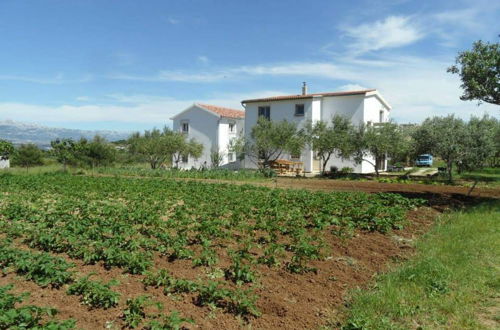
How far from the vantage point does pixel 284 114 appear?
3422 centimetres

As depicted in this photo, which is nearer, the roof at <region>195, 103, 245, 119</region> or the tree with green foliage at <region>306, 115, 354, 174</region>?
the tree with green foliage at <region>306, 115, 354, 174</region>

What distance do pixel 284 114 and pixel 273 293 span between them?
30.2 m

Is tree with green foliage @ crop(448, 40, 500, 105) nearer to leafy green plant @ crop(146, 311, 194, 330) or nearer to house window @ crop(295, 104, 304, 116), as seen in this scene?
leafy green plant @ crop(146, 311, 194, 330)

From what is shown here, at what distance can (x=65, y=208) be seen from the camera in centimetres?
971

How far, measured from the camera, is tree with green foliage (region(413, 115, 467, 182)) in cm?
2148

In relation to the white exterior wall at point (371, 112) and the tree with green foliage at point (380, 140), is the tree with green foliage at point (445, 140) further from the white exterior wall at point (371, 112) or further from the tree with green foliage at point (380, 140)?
the white exterior wall at point (371, 112)

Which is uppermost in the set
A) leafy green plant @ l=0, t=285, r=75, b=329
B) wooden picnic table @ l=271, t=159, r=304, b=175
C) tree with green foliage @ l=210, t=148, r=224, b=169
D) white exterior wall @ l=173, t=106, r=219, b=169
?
white exterior wall @ l=173, t=106, r=219, b=169

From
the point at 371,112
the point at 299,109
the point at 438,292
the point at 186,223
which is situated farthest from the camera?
the point at 299,109

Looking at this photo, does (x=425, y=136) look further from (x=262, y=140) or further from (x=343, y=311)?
(x=343, y=311)

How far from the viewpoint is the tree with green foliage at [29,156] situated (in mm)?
32938

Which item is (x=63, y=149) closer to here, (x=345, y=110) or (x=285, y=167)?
(x=285, y=167)

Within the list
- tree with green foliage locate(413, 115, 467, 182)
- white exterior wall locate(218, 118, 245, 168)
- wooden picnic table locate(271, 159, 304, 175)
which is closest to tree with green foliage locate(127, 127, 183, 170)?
white exterior wall locate(218, 118, 245, 168)

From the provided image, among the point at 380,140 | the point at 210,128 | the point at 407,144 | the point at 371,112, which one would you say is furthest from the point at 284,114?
the point at 407,144

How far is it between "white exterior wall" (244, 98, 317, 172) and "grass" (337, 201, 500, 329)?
25430 mm
